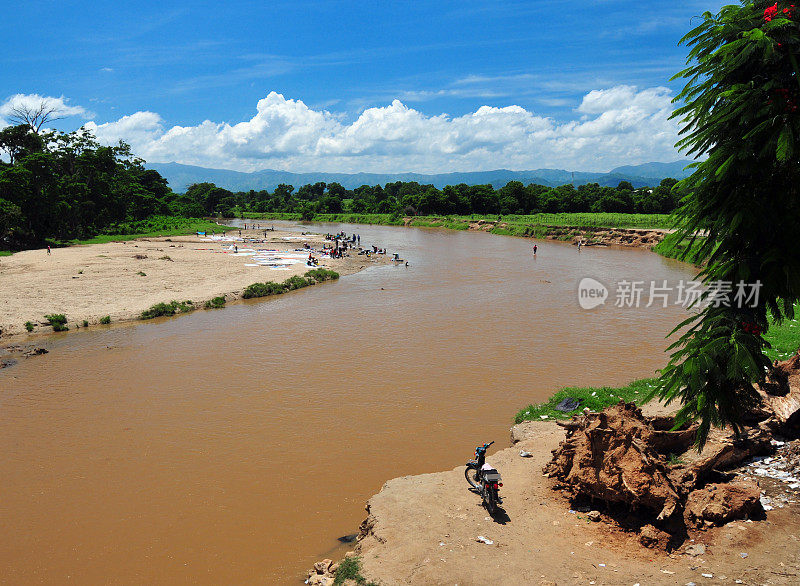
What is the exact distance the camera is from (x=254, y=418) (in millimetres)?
14125

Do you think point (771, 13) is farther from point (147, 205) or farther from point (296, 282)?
point (147, 205)

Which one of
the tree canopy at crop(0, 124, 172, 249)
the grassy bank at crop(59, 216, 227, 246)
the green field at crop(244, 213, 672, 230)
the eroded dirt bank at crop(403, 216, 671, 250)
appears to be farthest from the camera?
the green field at crop(244, 213, 672, 230)

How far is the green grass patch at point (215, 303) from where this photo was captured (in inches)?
1138

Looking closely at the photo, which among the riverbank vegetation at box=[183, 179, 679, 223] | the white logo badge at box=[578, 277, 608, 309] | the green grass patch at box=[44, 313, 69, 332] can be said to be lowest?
the green grass patch at box=[44, 313, 69, 332]

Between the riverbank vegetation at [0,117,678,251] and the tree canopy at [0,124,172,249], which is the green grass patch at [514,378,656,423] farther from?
the tree canopy at [0,124,172,249]

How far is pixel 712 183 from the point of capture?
20.8ft

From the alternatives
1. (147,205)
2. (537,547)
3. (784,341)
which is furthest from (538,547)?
(147,205)

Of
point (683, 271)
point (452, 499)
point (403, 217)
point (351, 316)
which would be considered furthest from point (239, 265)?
point (403, 217)

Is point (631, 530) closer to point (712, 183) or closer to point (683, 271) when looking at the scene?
point (712, 183)

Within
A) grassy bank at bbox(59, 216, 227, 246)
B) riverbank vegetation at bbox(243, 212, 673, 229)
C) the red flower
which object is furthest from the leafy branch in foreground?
grassy bank at bbox(59, 216, 227, 246)

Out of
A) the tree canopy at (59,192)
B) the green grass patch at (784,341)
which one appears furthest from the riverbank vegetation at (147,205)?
the green grass patch at (784,341)

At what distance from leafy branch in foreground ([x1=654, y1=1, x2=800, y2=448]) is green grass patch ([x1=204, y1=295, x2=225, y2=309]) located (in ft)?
87.8

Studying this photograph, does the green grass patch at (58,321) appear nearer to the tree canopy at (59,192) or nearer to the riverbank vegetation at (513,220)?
the tree canopy at (59,192)

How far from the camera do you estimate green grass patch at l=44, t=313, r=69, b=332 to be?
2322 cm
